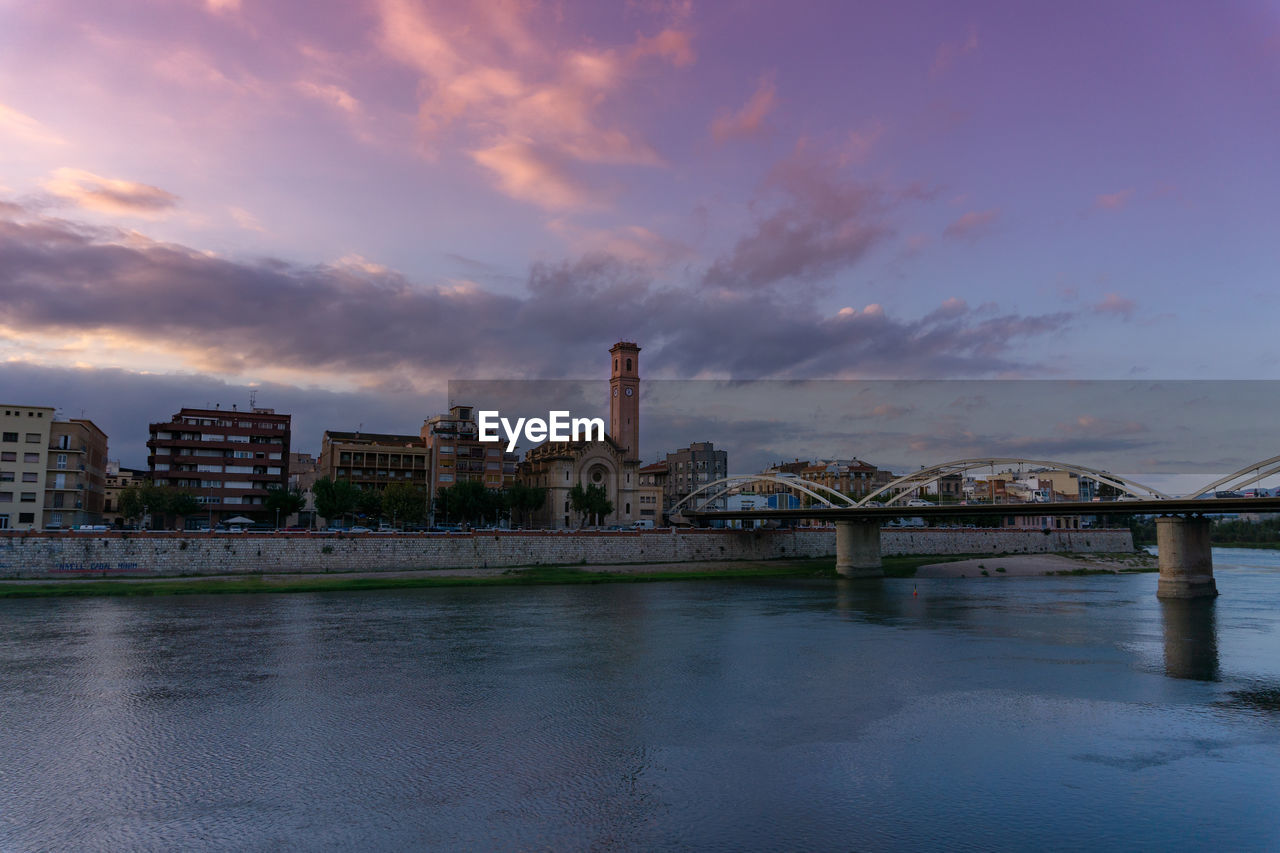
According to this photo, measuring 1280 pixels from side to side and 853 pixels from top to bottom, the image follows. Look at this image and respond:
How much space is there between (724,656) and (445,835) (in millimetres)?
20897

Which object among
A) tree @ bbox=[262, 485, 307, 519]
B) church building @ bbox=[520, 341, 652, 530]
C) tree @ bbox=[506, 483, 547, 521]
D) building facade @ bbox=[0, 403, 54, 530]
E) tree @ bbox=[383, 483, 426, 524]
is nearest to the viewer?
building facade @ bbox=[0, 403, 54, 530]

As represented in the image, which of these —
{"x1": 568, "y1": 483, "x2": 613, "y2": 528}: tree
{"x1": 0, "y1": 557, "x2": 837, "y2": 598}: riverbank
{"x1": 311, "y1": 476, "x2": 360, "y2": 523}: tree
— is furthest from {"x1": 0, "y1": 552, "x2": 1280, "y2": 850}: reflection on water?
{"x1": 568, "y1": 483, "x2": 613, "y2": 528}: tree

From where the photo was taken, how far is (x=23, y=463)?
242 feet

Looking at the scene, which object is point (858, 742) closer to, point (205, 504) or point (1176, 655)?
point (1176, 655)

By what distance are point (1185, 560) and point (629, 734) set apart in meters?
54.3

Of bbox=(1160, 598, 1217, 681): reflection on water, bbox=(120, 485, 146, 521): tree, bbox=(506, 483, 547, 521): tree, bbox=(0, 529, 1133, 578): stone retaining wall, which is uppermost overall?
bbox=(506, 483, 547, 521): tree

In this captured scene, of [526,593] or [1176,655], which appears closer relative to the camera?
[1176,655]

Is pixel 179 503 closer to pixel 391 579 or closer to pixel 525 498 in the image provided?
pixel 391 579

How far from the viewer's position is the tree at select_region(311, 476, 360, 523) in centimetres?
8412

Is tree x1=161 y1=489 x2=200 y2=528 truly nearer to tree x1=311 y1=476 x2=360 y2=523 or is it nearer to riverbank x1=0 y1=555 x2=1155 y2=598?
tree x1=311 y1=476 x2=360 y2=523

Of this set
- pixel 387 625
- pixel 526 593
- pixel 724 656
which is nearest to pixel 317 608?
pixel 387 625

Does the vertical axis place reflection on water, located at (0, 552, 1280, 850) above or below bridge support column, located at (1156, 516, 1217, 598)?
below

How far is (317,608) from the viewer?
51750 mm

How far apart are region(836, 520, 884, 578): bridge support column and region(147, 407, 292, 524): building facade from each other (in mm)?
61650
